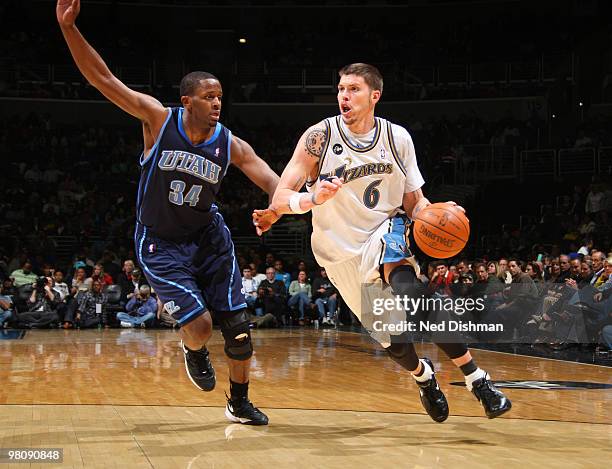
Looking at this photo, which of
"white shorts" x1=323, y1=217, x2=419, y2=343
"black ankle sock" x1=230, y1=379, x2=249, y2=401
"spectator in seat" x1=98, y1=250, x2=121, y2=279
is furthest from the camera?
"spectator in seat" x1=98, y1=250, x2=121, y2=279

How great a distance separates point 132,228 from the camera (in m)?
19.8

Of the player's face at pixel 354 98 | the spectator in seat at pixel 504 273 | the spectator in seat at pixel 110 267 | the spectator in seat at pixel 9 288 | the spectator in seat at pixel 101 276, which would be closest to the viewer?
the player's face at pixel 354 98

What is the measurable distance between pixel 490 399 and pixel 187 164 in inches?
92.8

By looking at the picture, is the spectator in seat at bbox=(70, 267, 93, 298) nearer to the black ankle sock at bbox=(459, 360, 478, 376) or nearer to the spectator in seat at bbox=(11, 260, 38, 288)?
the spectator in seat at bbox=(11, 260, 38, 288)

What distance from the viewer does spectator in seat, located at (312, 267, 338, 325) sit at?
16.7 meters

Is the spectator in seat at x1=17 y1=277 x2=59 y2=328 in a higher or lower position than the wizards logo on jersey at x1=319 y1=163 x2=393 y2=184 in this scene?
lower

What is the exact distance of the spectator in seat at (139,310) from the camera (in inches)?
620

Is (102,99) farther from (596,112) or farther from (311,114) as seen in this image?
(596,112)

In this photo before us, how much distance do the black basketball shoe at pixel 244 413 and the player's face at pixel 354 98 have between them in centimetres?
199

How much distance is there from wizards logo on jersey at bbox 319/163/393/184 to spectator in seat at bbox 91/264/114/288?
10.9 metres

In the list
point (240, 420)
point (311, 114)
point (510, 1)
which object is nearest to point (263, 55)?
point (311, 114)

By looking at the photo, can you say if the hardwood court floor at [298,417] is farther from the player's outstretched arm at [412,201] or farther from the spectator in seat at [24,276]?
the spectator in seat at [24,276]

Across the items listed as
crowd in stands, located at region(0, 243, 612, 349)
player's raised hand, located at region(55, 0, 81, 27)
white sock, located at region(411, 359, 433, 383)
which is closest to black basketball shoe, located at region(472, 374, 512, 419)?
white sock, located at region(411, 359, 433, 383)

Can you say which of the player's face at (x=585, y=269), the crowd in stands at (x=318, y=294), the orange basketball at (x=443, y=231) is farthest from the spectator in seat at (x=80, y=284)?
the orange basketball at (x=443, y=231)
